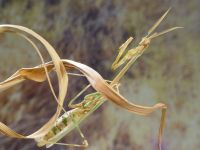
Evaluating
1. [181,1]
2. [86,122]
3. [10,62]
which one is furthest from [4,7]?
[181,1]

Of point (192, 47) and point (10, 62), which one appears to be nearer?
point (10, 62)

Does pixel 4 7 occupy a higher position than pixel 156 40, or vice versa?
pixel 4 7

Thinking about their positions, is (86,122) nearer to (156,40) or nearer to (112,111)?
(112,111)

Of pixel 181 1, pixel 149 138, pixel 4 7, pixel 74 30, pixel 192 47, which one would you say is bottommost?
pixel 149 138

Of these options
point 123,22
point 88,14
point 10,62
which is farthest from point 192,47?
point 10,62

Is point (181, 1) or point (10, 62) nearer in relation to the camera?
point (10, 62)

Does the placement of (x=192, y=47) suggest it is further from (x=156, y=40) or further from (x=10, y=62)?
(x=10, y=62)
